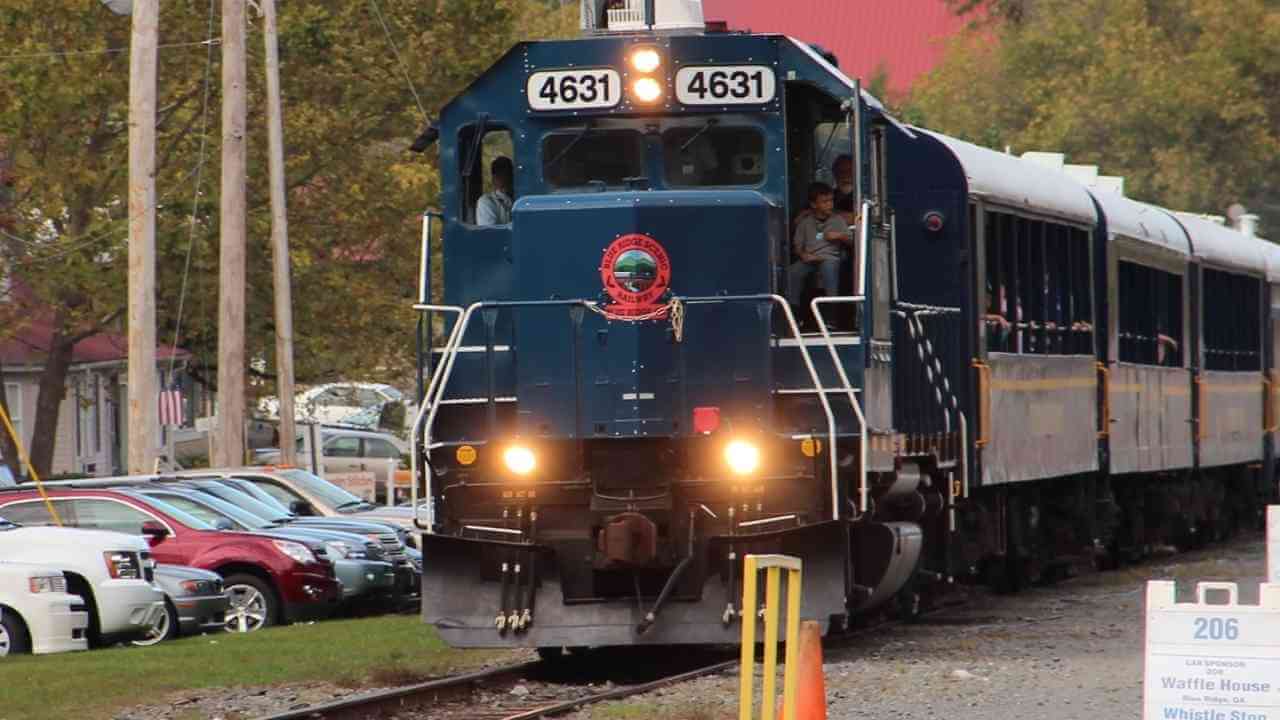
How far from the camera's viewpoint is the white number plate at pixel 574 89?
55.9 feet

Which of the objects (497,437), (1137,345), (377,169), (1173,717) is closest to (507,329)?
(497,437)

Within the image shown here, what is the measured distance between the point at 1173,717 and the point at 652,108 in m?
7.41

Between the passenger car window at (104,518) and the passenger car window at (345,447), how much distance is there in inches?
1410

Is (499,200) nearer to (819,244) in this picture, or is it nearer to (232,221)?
(819,244)

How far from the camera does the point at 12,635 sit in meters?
20.5

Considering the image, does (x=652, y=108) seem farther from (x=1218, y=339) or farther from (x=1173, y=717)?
(x=1218, y=339)

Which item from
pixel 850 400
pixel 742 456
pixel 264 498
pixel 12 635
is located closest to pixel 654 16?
pixel 850 400

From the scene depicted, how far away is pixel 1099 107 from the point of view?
8581cm

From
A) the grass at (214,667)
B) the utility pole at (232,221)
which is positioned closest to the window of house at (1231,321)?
the utility pole at (232,221)

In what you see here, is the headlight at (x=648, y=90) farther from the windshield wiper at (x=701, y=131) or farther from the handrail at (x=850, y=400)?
the handrail at (x=850, y=400)

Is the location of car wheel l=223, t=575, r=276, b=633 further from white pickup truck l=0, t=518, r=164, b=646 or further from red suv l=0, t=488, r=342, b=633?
white pickup truck l=0, t=518, r=164, b=646

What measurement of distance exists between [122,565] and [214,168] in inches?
855

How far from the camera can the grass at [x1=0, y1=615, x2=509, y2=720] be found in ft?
53.7

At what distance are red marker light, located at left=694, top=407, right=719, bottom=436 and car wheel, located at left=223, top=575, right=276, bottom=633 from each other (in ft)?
31.7
